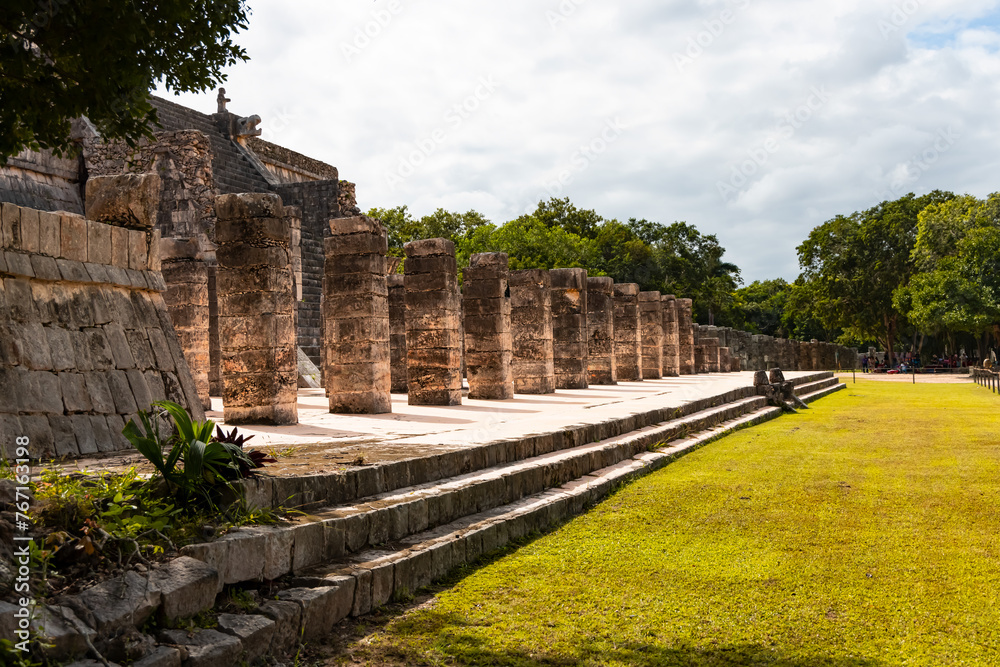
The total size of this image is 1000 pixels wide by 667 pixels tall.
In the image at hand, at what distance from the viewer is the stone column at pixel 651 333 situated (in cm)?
2731

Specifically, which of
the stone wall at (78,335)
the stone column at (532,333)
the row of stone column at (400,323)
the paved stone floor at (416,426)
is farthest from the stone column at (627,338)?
the stone wall at (78,335)

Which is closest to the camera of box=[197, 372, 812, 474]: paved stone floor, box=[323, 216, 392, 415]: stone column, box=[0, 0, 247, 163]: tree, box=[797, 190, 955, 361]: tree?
box=[0, 0, 247, 163]: tree

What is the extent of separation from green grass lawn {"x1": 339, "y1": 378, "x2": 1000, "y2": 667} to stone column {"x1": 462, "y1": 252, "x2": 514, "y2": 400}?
25.5 feet

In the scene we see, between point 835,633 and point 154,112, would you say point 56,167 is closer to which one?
point 154,112

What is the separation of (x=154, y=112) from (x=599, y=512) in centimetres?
466

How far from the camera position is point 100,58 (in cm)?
551

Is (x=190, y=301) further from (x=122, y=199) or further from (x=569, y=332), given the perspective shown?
(x=569, y=332)

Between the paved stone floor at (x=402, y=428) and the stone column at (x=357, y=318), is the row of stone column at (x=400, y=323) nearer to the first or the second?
the stone column at (x=357, y=318)

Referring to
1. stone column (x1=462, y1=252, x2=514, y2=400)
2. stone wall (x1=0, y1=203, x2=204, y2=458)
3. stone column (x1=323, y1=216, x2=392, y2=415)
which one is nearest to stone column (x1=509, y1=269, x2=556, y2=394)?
stone column (x1=462, y1=252, x2=514, y2=400)

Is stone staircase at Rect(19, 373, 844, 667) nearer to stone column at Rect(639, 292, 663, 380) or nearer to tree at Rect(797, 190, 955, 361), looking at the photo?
stone column at Rect(639, 292, 663, 380)

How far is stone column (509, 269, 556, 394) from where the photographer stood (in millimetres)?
18359

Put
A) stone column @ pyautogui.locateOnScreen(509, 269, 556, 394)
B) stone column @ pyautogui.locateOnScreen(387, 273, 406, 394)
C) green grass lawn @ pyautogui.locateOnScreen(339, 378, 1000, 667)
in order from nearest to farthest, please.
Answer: green grass lawn @ pyautogui.locateOnScreen(339, 378, 1000, 667)
stone column @ pyautogui.locateOnScreen(387, 273, 406, 394)
stone column @ pyautogui.locateOnScreen(509, 269, 556, 394)

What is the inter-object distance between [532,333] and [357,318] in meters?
6.93

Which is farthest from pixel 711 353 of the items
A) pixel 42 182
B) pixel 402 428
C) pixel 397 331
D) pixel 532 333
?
pixel 402 428
